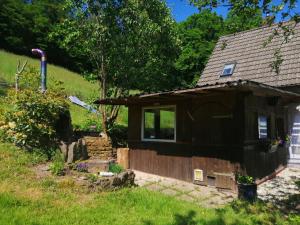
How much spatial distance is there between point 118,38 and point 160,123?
441 centimetres

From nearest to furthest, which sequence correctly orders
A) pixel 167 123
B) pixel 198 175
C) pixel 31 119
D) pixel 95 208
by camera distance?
1. pixel 95 208
2. pixel 198 175
3. pixel 31 119
4. pixel 167 123

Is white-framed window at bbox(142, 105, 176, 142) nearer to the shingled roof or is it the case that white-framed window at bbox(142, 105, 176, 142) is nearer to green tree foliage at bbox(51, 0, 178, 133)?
green tree foliage at bbox(51, 0, 178, 133)

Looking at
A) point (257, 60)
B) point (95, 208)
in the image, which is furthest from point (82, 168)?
point (257, 60)

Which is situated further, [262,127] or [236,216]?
[262,127]

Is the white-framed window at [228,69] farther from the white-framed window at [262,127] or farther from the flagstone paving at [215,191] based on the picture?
the flagstone paving at [215,191]

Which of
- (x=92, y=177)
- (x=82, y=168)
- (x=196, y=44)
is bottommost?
(x=92, y=177)

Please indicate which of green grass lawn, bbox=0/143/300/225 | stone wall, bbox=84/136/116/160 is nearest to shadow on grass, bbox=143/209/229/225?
green grass lawn, bbox=0/143/300/225

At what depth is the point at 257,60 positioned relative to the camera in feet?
46.8

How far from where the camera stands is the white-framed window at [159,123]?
32.6 ft

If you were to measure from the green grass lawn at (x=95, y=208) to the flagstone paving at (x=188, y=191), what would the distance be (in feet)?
1.61

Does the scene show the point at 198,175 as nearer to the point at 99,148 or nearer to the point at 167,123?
the point at 167,123

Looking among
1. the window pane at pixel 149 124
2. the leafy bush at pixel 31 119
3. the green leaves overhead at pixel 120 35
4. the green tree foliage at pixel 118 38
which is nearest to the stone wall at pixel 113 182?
the leafy bush at pixel 31 119

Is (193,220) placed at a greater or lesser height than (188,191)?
lesser

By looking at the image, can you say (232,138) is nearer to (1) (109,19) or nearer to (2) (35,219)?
(2) (35,219)
